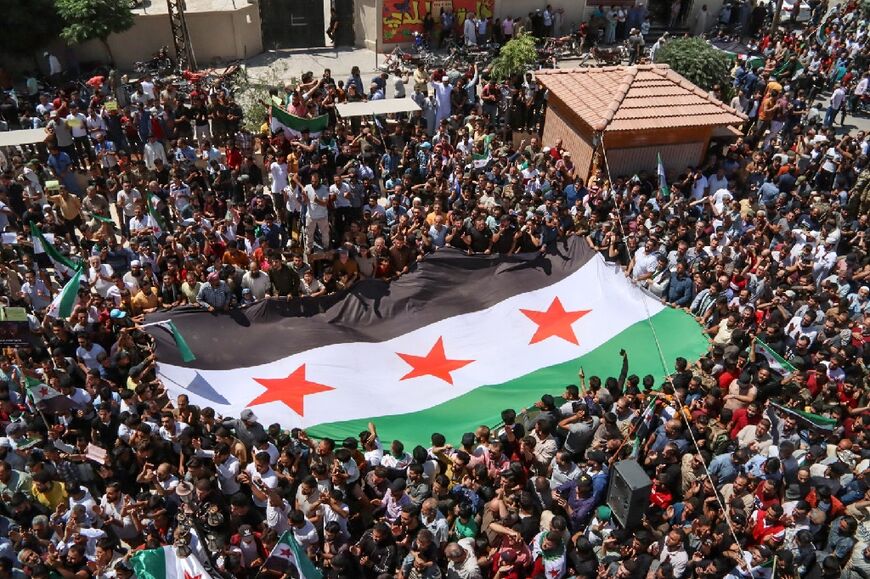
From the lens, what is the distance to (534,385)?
31.6ft

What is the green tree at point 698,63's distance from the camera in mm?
18719

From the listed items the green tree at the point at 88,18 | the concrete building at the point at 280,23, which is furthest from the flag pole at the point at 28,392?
the concrete building at the point at 280,23

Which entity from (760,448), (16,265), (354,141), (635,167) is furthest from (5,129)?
(760,448)

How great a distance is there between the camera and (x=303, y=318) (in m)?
10.3

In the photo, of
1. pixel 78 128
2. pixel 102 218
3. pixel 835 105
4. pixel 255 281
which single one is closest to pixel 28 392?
pixel 255 281

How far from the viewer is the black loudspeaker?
722 cm

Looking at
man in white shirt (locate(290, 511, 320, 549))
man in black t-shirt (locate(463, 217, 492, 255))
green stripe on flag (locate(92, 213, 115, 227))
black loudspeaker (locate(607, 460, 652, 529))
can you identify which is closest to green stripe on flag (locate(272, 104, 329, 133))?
green stripe on flag (locate(92, 213, 115, 227))

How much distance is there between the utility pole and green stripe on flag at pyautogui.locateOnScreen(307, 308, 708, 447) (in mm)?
16511

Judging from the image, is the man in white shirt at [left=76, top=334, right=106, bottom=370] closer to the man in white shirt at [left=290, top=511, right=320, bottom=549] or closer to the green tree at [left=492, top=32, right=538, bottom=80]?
the man in white shirt at [left=290, top=511, right=320, bottom=549]

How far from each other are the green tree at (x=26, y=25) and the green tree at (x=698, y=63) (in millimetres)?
16953

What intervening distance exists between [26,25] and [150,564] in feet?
60.2

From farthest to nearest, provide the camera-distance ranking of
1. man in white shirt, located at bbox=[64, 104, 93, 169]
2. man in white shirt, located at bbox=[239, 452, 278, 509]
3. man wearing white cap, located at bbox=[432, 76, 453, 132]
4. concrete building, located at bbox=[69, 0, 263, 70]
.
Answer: concrete building, located at bbox=[69, 0, 263, 70]
man wearing white cap, located at bbox=[432, 76, 453, 132]
man in white shirt, located at bbox=[64, 104, 93, 169]
man in white shirt, located at bbox=[239, 452, 278, 509]

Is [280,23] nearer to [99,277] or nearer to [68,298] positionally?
[99,277]

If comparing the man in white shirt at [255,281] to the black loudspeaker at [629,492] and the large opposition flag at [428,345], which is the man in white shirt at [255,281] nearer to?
the large opposition flag at [428,345]
